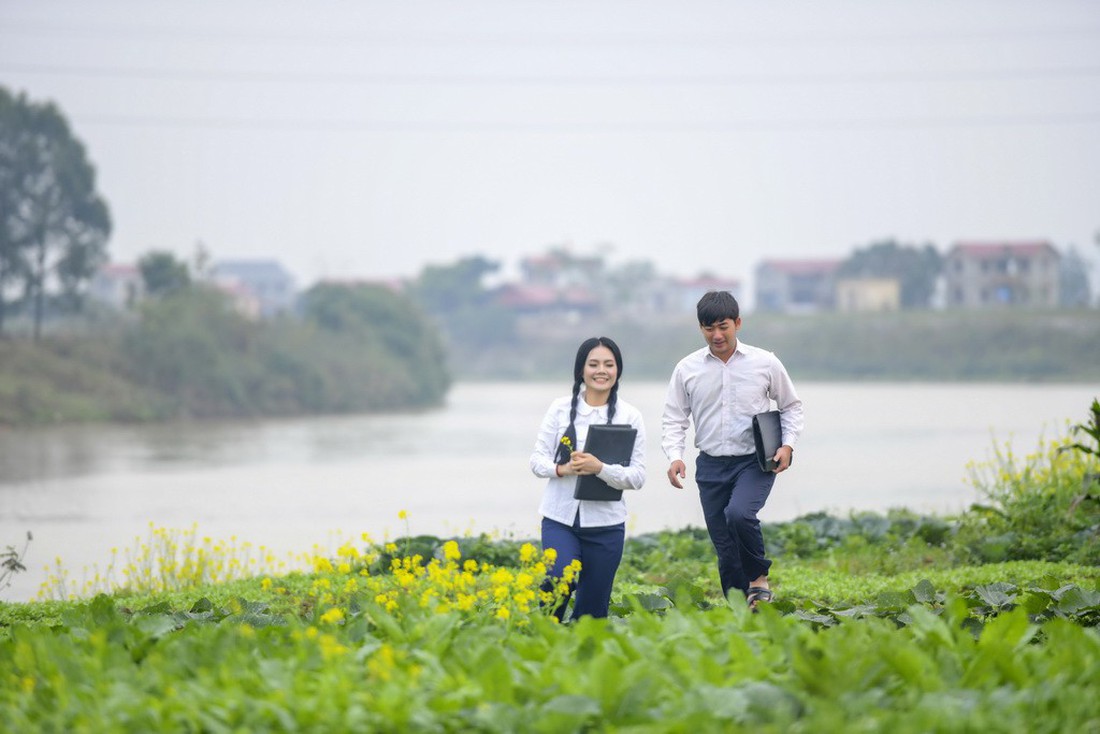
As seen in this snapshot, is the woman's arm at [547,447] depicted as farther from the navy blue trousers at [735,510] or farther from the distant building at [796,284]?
the distant building at [796,284]

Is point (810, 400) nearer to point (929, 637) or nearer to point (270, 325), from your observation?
point (270, 325)

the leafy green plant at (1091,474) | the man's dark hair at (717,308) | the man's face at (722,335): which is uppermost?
the man's dark hair at (717,308)

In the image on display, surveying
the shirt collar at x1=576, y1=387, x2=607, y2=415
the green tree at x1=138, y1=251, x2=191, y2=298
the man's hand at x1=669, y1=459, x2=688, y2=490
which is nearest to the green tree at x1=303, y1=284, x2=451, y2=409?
the green tree at x1=138, y1=251, x2=191, y2=298

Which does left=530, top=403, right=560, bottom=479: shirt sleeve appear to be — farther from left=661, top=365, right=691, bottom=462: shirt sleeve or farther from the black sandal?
the black sandal

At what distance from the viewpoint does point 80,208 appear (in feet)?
168

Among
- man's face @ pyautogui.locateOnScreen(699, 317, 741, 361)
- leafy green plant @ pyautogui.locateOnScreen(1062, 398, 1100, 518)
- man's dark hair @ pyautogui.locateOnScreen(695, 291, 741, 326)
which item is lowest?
leafy green plant @ pyautogui.locateOnScreen(1062, 398, 1100, 518)

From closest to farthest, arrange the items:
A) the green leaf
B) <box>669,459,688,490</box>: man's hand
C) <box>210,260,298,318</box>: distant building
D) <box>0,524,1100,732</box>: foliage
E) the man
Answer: <box>0,524,1100,732</box>: foliage
<box>669,459,688,490</box>: man's hand
the green leaf
the man
<box>210,260,298,318</box>: distant building

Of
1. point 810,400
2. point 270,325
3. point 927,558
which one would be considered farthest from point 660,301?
point 927,558

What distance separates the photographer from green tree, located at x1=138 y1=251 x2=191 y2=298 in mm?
50594

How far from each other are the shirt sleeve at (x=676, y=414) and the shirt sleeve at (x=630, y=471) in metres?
0.73

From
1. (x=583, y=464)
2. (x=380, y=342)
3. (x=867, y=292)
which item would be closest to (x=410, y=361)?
(x=380, y=342)

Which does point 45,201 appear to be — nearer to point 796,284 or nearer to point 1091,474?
point 1091,474

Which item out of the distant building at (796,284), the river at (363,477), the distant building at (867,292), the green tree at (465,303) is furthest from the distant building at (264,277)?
the river at (363,477)

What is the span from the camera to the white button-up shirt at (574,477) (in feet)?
20.6
